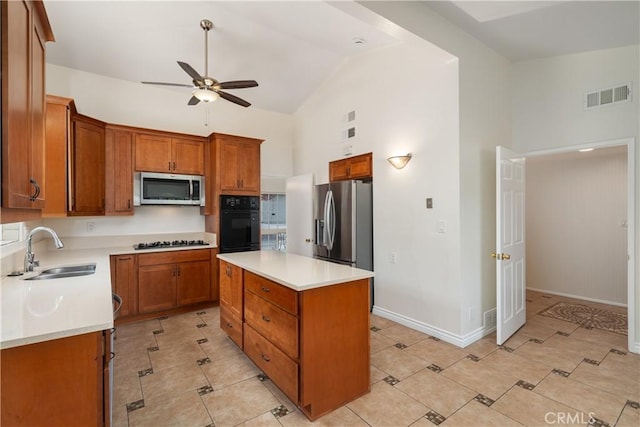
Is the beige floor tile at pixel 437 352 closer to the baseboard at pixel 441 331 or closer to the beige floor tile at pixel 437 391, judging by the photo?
the baseboard at pixel 441 331

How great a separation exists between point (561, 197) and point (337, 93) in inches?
160

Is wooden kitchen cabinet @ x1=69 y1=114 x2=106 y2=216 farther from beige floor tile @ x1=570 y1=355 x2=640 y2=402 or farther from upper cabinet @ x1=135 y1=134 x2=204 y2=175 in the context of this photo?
beige floor tile @ x1=570 y1=355 x2=640 y2=402

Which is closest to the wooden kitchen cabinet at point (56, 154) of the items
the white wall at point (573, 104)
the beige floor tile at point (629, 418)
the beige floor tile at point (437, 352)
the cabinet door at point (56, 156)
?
the cabinet door at point (56, 156)

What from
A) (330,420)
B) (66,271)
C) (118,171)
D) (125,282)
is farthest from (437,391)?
(118,171)

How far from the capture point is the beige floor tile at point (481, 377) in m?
2.33

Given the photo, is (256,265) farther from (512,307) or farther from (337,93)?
(337,93)

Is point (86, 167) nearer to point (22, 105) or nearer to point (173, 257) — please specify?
point (173, 257)

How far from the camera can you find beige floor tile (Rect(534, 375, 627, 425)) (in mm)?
2064

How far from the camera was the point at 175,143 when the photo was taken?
435 cm

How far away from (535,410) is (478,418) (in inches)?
17.7

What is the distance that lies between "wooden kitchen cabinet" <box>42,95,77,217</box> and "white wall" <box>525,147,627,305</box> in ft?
20.7

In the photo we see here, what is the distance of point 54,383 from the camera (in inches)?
47.9

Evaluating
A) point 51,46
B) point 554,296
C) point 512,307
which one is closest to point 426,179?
point 512,307

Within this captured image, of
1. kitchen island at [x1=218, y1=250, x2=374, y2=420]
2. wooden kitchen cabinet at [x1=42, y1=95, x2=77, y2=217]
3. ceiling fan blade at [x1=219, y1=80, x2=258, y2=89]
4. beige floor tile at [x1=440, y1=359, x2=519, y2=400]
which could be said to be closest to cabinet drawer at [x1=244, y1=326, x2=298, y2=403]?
kitchen island at [x1=218, y1=250, x2=374, y2=420]
